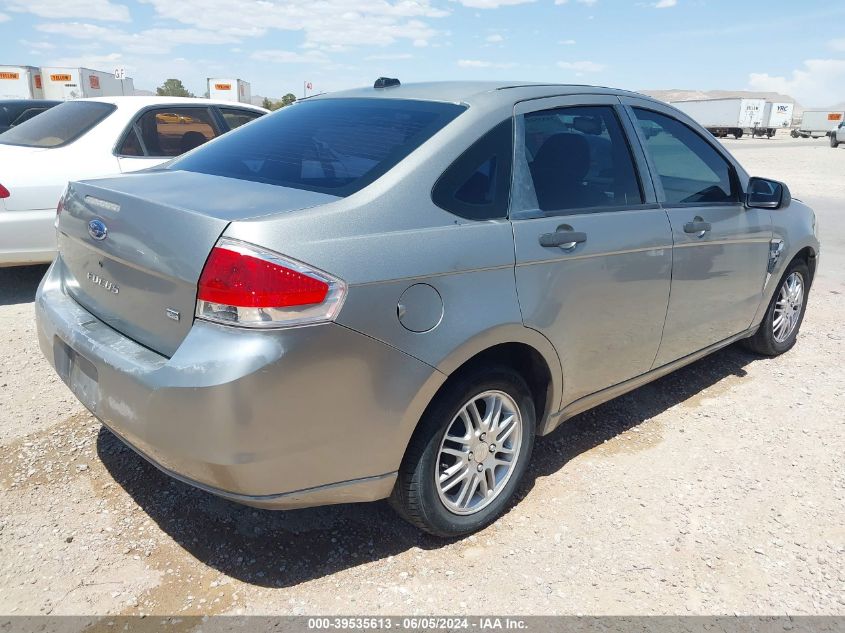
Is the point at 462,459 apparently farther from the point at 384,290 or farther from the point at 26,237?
the point at 26,237

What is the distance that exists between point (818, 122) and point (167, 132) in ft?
223

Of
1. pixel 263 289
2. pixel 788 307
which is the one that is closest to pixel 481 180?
pixel 263 289

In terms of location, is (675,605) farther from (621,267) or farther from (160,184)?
(160,184)

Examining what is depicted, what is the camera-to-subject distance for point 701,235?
3531 millimetres

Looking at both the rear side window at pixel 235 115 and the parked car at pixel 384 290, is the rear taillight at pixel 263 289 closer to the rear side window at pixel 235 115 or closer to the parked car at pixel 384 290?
the parked car at pixel 384 290

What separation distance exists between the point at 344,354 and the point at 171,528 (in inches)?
49.7

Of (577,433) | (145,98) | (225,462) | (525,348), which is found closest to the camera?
(225,462)

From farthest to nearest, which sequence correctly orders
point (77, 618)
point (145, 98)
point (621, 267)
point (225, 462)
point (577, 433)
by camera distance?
1. point (145, 98)
2. point (577, 433)
3. point (621, 267)
4. point (77, 618)
5. point (225, 462)

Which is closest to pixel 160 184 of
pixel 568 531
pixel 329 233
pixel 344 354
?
pixel 329 233

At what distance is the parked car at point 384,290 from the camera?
208 cm

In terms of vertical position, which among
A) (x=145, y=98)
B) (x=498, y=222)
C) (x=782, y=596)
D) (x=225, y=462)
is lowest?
(x=782, y=596)

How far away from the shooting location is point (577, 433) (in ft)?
12.4

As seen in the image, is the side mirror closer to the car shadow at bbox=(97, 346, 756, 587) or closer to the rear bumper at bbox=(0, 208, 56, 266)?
the car shadow at bbox=(97, 346, 756, 587)

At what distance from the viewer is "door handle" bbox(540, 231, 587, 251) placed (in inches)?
107
